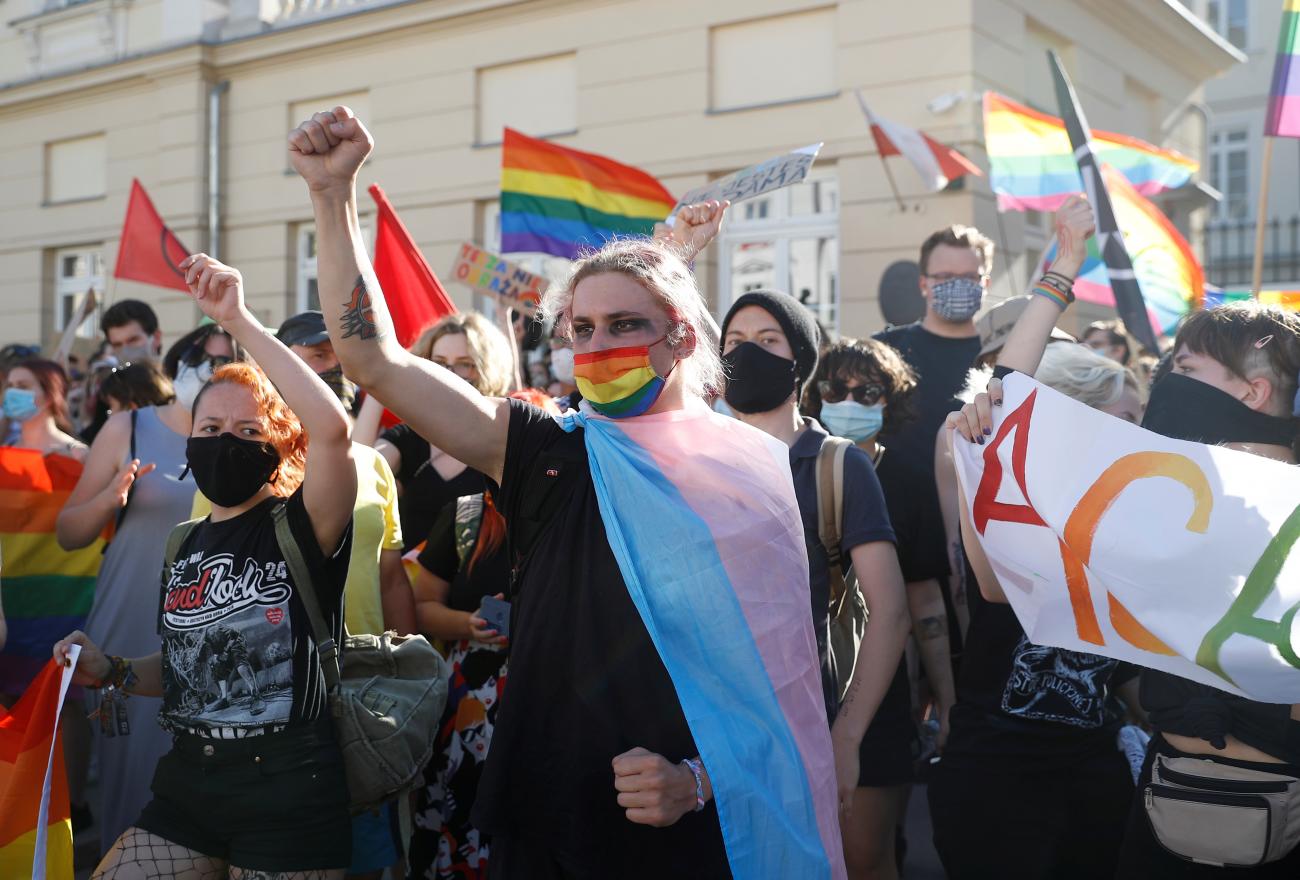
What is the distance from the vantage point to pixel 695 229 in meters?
3.22

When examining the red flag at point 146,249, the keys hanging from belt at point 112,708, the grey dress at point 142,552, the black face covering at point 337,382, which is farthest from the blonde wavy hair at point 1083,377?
the red flag at point 146,249

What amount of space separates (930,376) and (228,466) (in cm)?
285

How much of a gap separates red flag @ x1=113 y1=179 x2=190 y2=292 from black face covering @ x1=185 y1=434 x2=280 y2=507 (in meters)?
5.88

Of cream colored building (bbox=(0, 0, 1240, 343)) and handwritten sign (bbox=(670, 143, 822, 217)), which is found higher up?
cream colored building (bbox=(0, 0, 1240, 343))

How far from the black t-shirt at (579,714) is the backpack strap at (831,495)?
1.09 metres

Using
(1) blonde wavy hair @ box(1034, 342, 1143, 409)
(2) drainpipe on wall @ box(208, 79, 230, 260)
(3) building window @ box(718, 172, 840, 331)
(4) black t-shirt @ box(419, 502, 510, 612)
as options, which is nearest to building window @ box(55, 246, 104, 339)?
(2) drainpipe on wall @ box(208, 79, 230, 260)

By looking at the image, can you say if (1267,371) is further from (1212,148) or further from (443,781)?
(1212,148)

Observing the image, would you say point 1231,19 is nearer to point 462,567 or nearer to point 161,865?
point 462,567

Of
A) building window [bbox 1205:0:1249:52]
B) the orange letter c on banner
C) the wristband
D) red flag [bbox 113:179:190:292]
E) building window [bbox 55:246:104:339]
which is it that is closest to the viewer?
the wristband

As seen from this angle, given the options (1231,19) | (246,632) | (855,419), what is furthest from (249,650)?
(1231,19)

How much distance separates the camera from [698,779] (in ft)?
7.09

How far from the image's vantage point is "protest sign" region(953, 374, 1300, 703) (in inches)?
90.8

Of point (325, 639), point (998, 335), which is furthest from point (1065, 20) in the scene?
point (325, 639)

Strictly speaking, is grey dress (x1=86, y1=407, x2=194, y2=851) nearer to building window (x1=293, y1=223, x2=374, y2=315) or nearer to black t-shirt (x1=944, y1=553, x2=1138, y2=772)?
black t-shirt (x1=944, y1=553, x2=1138, y2=772)
